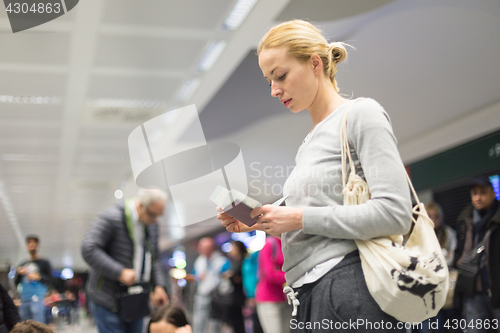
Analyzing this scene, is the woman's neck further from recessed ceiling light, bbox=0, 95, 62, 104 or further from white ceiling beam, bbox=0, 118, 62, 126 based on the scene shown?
white ceiling beam, bbox=0, 118, 62, 126

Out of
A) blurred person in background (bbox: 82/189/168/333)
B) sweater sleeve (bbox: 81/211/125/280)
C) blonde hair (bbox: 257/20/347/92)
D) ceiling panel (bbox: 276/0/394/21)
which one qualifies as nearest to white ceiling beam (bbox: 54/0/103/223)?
ceiling panel (bbox: 276/0/394/21)

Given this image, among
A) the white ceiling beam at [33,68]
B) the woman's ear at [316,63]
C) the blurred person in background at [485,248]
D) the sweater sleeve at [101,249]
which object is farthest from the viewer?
the white ceiling beam at [33,68]

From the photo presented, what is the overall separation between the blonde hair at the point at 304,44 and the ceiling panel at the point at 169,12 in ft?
9.57

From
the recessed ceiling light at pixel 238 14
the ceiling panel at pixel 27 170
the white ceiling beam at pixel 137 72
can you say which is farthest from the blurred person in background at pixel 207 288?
the ceiling panel at pixel 27 170

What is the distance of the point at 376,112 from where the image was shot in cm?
110

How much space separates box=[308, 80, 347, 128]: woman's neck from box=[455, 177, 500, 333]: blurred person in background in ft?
10.3

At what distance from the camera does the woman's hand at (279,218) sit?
1080 millimetres

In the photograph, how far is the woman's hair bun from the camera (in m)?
1.25

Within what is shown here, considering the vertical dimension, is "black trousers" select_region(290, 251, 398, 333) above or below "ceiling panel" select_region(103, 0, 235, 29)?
below

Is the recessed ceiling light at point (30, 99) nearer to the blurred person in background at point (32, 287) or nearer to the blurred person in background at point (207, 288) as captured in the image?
the blurred person in background at point (32, 287)

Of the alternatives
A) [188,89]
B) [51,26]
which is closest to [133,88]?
[188,89]

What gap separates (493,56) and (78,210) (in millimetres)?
11983

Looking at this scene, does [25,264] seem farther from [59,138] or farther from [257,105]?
[257,105]

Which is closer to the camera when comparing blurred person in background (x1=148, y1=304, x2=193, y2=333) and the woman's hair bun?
the woman's hair bun
